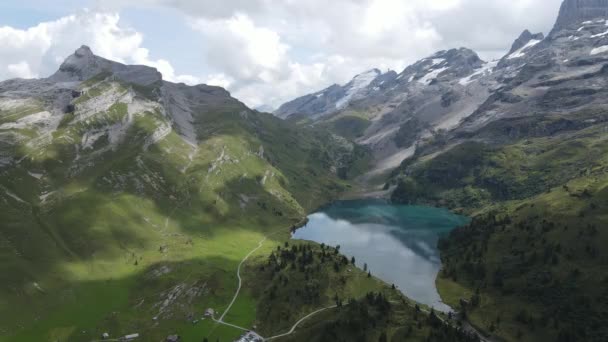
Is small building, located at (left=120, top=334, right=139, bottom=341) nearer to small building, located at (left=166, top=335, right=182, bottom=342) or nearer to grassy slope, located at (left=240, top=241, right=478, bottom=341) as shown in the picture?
small building, located at (left=166, top=335, right=182, bottom=342)

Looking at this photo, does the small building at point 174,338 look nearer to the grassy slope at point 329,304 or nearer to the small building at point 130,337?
the small building at point 130,337

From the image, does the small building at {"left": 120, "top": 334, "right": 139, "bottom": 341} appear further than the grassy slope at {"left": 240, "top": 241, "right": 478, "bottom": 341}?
Yes

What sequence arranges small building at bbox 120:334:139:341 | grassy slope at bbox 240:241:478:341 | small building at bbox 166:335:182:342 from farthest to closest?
small building at bbox 120:334:139:341 < small building at bbox 166:335:182:342 < grassy slope at bbox 240:241:478:341

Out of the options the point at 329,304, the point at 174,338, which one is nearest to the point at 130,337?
the point at 174,338

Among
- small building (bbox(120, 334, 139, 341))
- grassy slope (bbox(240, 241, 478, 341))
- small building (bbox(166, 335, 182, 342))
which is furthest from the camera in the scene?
small building (bbox(120, 334, 139, 341))

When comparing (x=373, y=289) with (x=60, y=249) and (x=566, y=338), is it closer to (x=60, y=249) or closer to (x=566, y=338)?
(x=566, y=338)

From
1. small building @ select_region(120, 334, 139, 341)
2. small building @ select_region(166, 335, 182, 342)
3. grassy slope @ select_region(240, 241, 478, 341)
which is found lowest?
small building @ select_region(120, 334, 139, 341)

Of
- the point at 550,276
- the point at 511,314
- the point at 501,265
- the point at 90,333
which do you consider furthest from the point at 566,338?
the point at 90,333

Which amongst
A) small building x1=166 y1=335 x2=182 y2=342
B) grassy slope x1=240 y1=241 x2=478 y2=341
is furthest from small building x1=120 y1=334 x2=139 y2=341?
grassy slope x1=240 y1=241 x2=478 y2=341

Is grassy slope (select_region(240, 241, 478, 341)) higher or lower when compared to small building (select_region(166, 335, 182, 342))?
→ higher

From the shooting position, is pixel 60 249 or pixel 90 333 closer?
pixel 90 333

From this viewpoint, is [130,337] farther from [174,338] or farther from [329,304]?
[329,304]
